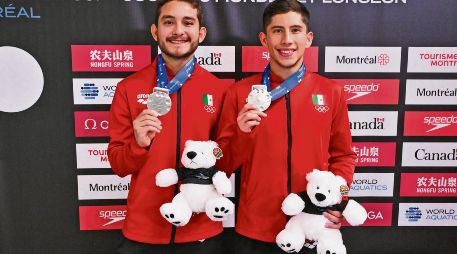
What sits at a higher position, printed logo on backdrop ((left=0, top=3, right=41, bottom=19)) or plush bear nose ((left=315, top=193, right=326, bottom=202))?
printed logo on backdrop ((left=0, top=3, right=41, bottom=19))

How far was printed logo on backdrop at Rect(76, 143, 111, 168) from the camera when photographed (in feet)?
10.0

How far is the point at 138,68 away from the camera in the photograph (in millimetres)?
3012

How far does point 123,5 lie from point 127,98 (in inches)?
36.8

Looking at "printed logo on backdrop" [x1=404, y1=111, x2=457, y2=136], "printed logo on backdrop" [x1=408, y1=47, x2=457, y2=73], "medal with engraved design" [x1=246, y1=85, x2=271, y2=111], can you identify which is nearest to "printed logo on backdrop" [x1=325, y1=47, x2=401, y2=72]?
"printed logo on backdrop" [x1=408, y1=47, x2=457, y2=73]

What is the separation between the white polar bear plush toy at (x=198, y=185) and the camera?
83.5 inches

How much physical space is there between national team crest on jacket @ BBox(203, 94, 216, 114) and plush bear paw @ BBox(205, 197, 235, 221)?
47 cm

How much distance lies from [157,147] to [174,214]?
14.2 inches

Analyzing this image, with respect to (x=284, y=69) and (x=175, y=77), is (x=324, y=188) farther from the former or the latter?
(x=175, y=77)

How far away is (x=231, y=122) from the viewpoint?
2281 millimetres

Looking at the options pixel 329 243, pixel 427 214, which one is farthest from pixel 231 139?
pixel 427 214

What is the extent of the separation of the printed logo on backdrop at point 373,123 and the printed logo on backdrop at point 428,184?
36 centimetres

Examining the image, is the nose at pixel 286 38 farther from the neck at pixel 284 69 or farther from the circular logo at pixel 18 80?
the circular logo at pixel 18 80

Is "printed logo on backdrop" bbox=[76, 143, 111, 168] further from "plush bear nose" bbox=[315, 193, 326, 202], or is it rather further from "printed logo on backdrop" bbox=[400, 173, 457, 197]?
"printed logo on backdrop" bbox=[400, 173, 457, 197]

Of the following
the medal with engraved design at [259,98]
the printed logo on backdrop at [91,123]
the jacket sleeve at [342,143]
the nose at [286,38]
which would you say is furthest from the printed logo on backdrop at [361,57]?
the printed logo on backdrop at [91,123]
